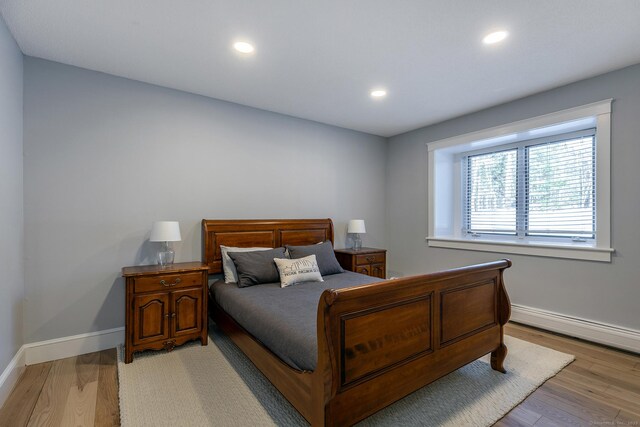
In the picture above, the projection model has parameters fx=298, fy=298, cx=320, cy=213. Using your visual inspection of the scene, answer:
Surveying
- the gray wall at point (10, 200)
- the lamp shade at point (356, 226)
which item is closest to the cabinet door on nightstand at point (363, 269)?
the lamp shade at point (356, 226)

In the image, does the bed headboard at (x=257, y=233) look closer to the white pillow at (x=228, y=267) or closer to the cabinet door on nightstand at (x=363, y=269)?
the white pillow at (x=228, y=267)

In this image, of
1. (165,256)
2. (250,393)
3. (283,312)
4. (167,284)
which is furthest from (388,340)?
(165,256)

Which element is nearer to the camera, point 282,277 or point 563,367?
point 563,367

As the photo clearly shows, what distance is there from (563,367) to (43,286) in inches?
178

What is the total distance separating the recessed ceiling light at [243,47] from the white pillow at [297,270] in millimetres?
1995

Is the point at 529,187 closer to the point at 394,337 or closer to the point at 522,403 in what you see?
the point at 522,403

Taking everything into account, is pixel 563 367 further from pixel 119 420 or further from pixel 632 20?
pixel 119 420

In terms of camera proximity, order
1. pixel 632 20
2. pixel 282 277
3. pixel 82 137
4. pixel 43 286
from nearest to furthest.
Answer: pixel 632 20, pixel 43 286, pixel 82 137, pixel 282 277

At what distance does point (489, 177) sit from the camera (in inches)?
166

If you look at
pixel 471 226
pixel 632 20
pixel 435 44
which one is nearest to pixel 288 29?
pixel 435 44

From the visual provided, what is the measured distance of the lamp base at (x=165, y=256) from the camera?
2.95 metres

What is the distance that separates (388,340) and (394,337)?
2.0 inches

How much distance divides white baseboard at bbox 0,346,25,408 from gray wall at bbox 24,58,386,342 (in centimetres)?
20

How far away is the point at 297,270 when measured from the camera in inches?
122
